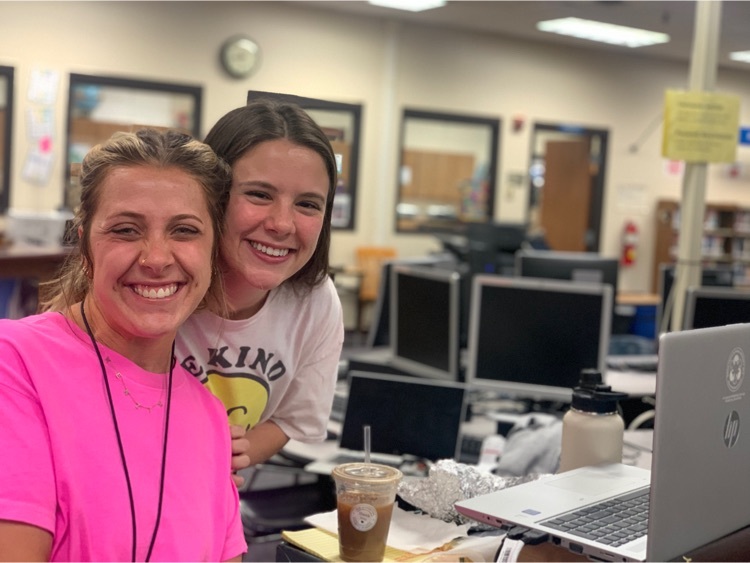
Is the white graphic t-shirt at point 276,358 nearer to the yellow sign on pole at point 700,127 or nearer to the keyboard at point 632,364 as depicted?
the yellow sign on pole at point 700,127

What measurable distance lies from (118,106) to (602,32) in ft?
15.0

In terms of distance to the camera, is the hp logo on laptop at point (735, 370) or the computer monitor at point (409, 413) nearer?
the hp logo on laptop at point (735, 370)

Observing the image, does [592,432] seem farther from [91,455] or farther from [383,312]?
[383,312]

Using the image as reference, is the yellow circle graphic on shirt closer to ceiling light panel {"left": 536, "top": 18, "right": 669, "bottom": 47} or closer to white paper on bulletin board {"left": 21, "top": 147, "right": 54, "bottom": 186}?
white paper on bulletin board {"left": 21, "top": 147, "right": 54, "bottom": 186}

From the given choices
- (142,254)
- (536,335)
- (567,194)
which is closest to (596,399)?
(142,254)

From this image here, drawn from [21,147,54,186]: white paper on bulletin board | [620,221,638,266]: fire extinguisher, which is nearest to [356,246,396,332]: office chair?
[21,147,54,186]: white paper on bulletin board

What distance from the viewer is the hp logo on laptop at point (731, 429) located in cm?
133

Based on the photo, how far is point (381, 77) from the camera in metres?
8.73

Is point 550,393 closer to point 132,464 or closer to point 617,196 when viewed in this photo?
point 132,464

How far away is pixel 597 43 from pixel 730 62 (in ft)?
5.72

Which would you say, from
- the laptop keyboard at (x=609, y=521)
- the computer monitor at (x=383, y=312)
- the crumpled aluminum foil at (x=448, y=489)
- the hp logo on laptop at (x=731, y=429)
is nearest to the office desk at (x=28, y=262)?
the computer monitor at (x=383, y=312)

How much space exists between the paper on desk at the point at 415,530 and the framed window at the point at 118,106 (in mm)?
6232

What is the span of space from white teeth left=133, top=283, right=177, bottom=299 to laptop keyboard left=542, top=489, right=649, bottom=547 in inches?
25.9

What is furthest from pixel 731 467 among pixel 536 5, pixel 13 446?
pixel 536 5
